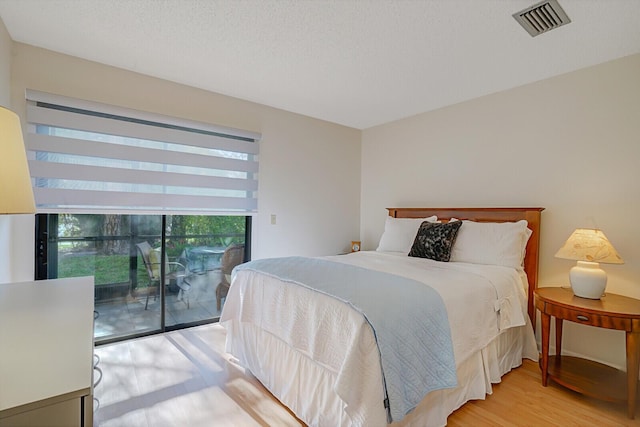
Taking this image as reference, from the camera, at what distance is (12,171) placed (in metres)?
1.03

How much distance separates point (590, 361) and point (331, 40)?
302 centimetres

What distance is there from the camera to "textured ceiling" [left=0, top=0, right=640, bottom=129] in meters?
1.85

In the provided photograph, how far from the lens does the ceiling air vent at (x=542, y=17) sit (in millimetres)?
1763

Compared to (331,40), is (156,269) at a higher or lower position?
lower

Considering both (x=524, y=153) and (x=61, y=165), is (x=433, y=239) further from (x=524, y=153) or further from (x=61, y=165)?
(x=61, y=165)

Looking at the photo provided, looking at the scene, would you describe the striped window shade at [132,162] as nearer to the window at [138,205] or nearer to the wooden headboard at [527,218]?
the window at [138,205]

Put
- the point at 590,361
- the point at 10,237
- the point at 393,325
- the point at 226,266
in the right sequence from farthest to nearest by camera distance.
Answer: the point at 226,266, the point at 590,361, the point at 10,237, the point at 393,325

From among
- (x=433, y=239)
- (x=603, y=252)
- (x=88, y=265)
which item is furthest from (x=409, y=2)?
(x=88, y=265)

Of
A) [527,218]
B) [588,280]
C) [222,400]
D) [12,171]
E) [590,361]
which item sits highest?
[12,171]

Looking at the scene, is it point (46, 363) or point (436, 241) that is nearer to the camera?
point (46, 363)

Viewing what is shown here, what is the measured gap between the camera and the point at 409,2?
177 centimetres

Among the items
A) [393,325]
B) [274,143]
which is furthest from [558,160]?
[274,143]

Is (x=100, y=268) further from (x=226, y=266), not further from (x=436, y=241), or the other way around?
(x=436, y=241)

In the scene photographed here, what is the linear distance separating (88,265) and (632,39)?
14.3 feet
